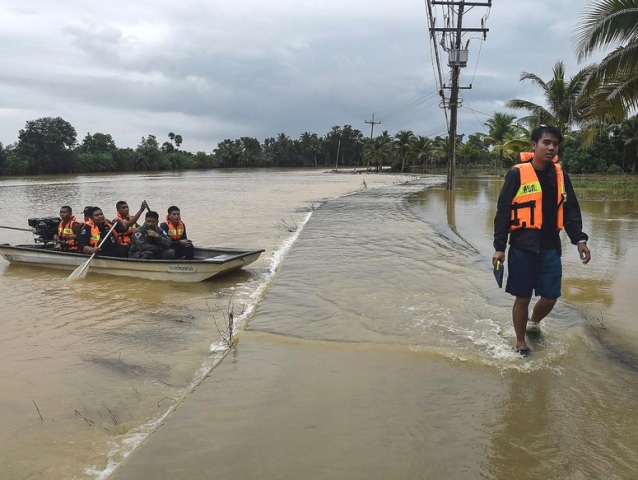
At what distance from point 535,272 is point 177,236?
7.19 m

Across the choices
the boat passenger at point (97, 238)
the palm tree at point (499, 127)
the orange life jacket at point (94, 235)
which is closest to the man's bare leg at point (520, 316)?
the boat passenger at point (97, 238)

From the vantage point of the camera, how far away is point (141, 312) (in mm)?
7352

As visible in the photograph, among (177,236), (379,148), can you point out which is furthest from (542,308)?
(379,148)

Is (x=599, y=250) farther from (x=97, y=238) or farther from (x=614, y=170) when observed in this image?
(x=614, y=170)

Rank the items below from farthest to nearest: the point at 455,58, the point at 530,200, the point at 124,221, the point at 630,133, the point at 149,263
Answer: the point at 630,133
the point at 455,58
the point at 124,221
the point at 149,263
the point at 530,200

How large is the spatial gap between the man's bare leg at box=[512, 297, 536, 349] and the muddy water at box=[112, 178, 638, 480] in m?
0.18

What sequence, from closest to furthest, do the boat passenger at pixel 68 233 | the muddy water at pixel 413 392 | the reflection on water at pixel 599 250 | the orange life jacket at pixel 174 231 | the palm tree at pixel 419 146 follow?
the muddy water at pixel 413 392, the reflection on water at pixel 599 250, the orange life jacket at pixel 174 231, the boat passenger at pixel 68 233, the palm tree at pixel 419 146

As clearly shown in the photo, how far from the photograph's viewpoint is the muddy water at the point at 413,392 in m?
3.17

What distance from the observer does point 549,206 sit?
13.8ft

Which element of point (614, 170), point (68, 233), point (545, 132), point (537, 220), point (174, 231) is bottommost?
point (68, 233)

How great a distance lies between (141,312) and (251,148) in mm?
128501

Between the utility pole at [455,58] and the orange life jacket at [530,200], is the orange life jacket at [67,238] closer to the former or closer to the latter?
the orange life jacket at [530,200]

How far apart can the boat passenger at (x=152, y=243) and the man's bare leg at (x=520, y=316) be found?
667cm

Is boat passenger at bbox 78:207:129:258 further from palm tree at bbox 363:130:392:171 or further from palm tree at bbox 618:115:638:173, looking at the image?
palm tree at bbox 363:130:392:171
